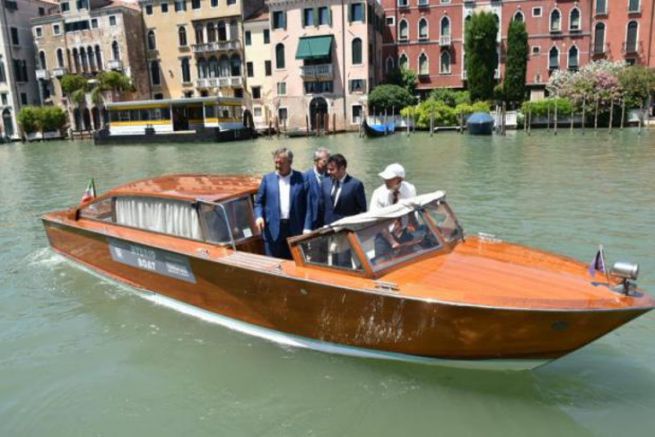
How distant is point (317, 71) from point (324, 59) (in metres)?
1.20

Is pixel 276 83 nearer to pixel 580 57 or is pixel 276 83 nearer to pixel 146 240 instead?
pixel 580 57

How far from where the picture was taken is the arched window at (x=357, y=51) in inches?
1758

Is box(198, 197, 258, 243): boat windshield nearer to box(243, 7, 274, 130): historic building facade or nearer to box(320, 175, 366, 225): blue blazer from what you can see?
box(320, 175, 366, 225): blue blazer

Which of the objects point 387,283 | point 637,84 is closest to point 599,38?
point 637,84

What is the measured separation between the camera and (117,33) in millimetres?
51562

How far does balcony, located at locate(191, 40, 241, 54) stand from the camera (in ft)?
162

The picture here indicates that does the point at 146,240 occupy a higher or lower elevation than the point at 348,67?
lower

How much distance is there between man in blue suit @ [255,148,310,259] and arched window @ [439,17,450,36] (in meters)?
43.6

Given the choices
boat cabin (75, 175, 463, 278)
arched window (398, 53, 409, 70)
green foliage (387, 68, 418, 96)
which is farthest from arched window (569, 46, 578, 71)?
boat cabin (75, 175, 463, 278)

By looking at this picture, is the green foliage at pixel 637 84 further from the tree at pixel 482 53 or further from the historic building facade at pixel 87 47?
the historic building facade at pixel 87 47

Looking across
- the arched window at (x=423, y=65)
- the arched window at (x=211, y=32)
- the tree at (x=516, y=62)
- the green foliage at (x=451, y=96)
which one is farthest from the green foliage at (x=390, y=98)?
the arched window at (x=211, y=32)

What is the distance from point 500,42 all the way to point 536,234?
38749 mm

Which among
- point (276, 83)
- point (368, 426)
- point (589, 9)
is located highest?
point (589, 9)

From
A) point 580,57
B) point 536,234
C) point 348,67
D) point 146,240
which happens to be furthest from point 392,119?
point 146,240
